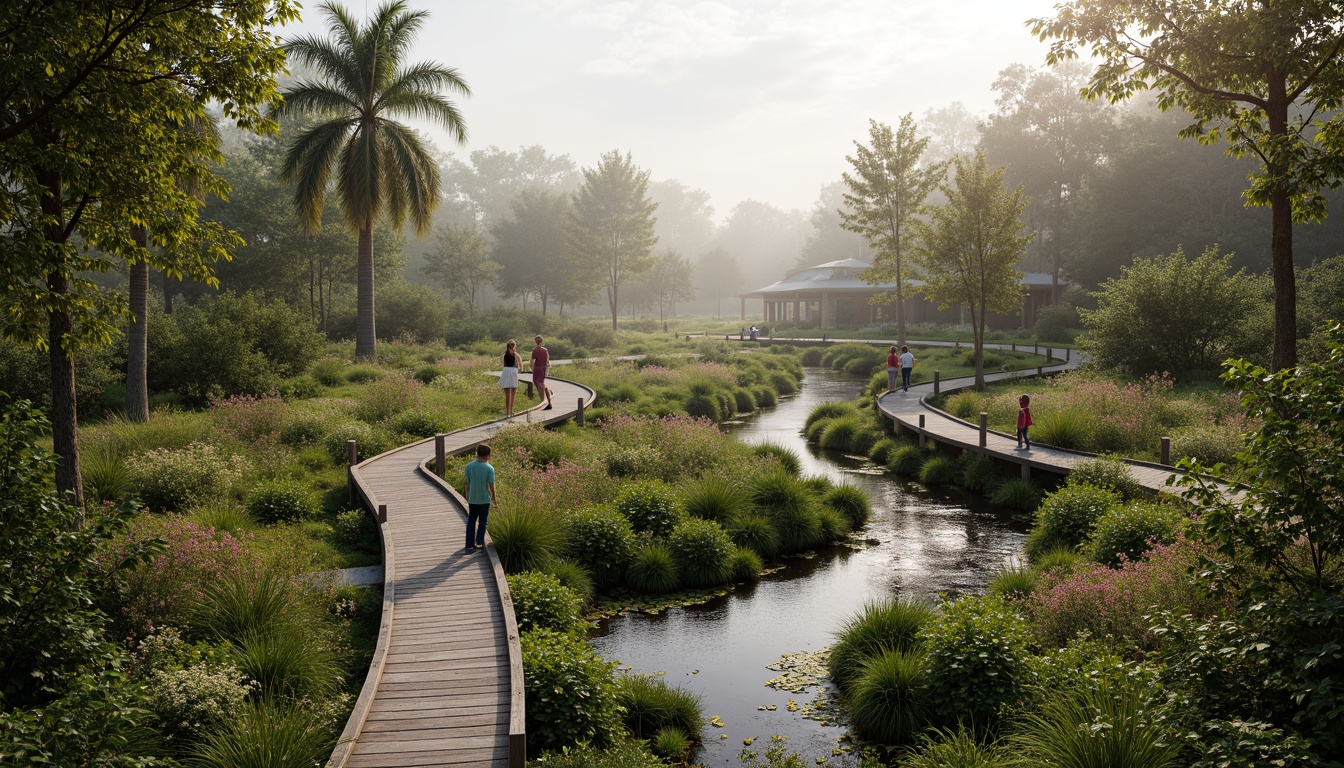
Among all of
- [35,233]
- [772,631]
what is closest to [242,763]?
[35,233]

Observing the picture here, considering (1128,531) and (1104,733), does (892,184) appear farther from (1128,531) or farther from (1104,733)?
(1104,733)

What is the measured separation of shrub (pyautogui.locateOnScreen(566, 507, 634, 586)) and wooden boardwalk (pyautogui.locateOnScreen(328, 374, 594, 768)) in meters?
1.78

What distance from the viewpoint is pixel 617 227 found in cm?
6056

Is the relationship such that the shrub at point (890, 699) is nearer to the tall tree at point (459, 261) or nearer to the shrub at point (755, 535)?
the shrub at point (755, 535)

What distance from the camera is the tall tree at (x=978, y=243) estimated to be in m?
28.9

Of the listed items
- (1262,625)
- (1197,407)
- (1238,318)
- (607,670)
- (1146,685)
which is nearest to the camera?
(1262,625)

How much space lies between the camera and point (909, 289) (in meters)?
38.6

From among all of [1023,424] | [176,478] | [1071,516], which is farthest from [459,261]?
[1071,516]

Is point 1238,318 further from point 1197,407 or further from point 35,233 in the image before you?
point 35,233

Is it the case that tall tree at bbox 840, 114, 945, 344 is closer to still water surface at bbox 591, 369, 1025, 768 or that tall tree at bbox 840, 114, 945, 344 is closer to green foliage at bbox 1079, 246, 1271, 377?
green foliage at bbox 1079, 246, 1271, 377

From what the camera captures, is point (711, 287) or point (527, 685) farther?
point (711, 287)

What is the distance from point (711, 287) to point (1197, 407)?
88.5 metres

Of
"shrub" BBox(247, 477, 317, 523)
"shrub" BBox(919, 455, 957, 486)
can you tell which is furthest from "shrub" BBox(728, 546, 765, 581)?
"shrub" BBox(919, 455, 957, 486)

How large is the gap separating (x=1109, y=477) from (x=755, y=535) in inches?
265
